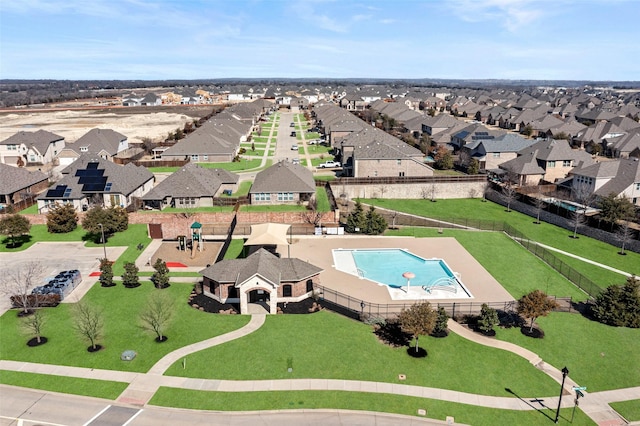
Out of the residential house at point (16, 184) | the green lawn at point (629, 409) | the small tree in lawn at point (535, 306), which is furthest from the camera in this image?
the residential house at point (16, 184)

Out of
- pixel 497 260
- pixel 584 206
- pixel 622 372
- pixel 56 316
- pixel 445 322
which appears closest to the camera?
pixel 622 372

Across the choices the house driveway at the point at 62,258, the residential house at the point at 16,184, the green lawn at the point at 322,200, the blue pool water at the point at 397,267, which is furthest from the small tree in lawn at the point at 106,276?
the residential house at the point at 16,184

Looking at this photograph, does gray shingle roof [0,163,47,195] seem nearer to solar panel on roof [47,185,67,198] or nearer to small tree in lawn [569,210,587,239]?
solar panel on roof [47,185,67,198]

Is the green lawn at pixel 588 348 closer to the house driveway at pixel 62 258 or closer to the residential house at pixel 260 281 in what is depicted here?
the residential house at pixel 260 281

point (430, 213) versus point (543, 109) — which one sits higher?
point (543, 109)

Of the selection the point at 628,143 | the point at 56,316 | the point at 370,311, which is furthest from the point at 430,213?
the point at 628,143

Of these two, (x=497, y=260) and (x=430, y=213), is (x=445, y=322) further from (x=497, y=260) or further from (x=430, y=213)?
(x=430, y=213)

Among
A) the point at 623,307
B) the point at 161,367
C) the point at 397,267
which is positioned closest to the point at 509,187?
the point at 397,267

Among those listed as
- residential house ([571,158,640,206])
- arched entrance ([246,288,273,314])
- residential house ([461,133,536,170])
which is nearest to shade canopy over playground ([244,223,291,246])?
arched entrance ([246,288,273,314])
